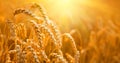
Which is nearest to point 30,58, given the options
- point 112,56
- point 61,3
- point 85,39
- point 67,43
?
point 67,43

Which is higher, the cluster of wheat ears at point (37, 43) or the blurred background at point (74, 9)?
the blurred background at point (74, 9)

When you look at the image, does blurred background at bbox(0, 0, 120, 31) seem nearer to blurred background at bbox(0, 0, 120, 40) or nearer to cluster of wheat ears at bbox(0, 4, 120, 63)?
blurred background at bbox(0, 0, 120, 40)

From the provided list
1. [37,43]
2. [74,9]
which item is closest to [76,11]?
[74,9]

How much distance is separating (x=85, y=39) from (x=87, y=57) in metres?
0.73

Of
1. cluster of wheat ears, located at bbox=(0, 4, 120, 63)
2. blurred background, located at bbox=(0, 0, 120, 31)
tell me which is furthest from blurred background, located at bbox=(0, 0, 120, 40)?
cluster of wheat ears, located at bbox=(0, 4, 120, 63)

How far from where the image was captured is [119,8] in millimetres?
7285

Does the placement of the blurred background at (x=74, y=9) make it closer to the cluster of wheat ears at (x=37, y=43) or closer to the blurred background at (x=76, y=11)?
the blurred background at (x=76, y=11)

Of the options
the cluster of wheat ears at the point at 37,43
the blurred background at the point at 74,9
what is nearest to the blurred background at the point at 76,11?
the blurred background at the point at 74,9

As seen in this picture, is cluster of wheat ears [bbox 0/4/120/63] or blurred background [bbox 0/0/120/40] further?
blurred background [bbox 0/0/120/40]

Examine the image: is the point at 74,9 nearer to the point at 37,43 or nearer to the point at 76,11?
the point at 76,11

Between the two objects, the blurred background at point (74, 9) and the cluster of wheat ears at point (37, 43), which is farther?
the blurred background at point (74, 9)

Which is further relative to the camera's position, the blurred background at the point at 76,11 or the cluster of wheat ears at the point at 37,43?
the blurred background at the point at 76,11

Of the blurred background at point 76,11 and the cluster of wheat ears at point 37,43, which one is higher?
the blurred background at point 76,11

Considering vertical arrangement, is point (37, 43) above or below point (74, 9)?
below
